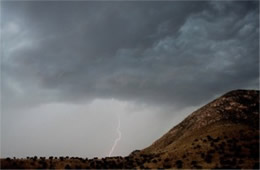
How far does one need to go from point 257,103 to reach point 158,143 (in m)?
39.2

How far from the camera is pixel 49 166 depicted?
55.2 meters

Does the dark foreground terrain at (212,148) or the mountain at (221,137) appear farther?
the mountain at (221,137)

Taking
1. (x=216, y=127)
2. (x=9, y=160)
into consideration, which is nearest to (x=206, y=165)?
(x=216, y=127)

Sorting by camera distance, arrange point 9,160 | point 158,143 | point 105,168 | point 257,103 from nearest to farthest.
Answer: point 9,160
point 105,168
point 257,103
point 158,143

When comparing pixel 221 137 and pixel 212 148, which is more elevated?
pixel 221 137

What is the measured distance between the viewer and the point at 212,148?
6406cm

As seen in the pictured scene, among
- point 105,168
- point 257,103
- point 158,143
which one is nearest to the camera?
point 105,168

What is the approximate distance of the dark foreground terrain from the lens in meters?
55.4

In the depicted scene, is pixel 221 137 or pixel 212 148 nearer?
pixel 212 148

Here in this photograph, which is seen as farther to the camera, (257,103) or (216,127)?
(257,103)

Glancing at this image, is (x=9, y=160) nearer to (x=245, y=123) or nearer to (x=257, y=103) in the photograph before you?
(x=245, y=123)

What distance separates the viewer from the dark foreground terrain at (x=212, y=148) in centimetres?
5538

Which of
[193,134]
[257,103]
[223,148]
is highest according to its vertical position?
[257,103]

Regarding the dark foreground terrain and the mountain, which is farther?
the mountain
